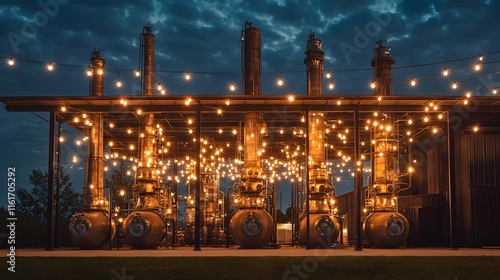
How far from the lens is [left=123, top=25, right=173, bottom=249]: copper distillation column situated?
26.7 meters

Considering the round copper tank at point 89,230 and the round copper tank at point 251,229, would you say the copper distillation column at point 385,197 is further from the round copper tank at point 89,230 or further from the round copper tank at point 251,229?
the round copper tank at point 89,230

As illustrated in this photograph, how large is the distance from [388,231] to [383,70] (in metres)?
7.71

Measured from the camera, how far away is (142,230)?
26.6 metres

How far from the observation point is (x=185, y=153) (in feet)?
135

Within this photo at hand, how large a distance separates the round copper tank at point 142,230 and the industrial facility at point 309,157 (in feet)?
0.14

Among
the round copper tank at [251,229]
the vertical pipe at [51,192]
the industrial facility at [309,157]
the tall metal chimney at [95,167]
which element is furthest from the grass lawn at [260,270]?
the tall metal chimney at [95,167]

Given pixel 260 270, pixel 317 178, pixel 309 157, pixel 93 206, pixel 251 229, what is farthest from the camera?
pixel 309 157

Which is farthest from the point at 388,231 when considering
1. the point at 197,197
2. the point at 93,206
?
the point at 93,206

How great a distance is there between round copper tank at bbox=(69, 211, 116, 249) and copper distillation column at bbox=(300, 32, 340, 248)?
27.3 ft

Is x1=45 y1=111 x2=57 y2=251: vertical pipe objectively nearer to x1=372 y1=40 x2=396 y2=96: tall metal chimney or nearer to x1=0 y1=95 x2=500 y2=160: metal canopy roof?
x1=0 y1=95 x2=500 y2=160: metal canopy roof

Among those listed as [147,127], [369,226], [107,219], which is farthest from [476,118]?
[107,219]

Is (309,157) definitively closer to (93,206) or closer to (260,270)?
Answer: (93,206)

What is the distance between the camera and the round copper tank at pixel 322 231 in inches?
1030

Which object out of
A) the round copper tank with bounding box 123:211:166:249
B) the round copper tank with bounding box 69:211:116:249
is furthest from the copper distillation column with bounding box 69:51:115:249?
the round copper tank with bounding box 123:211:166:249
